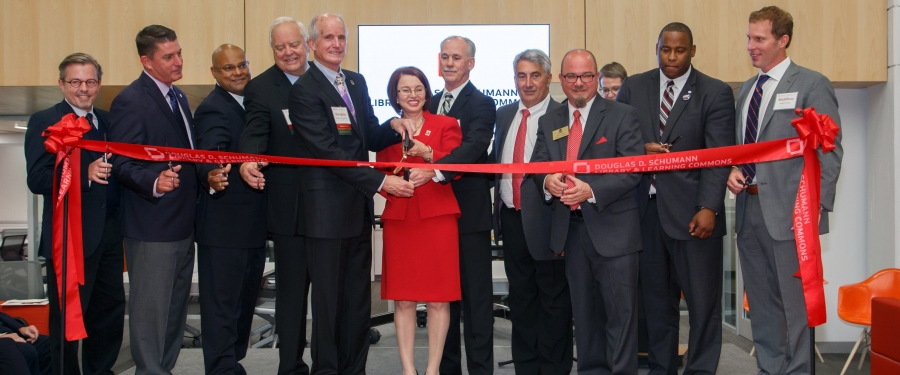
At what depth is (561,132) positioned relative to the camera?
3.48 m

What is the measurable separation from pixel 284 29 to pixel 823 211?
2.90 m

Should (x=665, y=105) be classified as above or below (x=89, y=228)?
above

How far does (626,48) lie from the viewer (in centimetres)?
588

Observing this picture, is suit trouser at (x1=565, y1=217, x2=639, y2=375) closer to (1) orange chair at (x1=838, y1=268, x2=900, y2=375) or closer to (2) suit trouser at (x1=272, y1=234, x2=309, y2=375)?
(2) suit trouser at (x1=272, y1=234, x2=309, y2=375)

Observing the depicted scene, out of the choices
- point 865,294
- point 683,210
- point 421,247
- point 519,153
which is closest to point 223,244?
point 421,247

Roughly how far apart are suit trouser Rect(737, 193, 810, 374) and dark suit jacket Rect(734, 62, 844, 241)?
0.08 m

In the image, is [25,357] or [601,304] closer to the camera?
[601,304]

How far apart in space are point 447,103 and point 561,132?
0.72 metres

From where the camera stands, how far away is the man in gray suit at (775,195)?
10.6 ft

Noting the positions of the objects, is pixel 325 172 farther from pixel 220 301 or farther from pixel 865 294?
pixel 865 294

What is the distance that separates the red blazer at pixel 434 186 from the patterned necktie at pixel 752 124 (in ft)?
4.80

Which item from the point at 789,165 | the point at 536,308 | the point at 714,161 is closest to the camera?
the point at 714,161

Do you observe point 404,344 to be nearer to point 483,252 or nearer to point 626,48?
point 483,252

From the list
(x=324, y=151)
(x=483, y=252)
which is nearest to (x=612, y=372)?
(x=483, y=252)
